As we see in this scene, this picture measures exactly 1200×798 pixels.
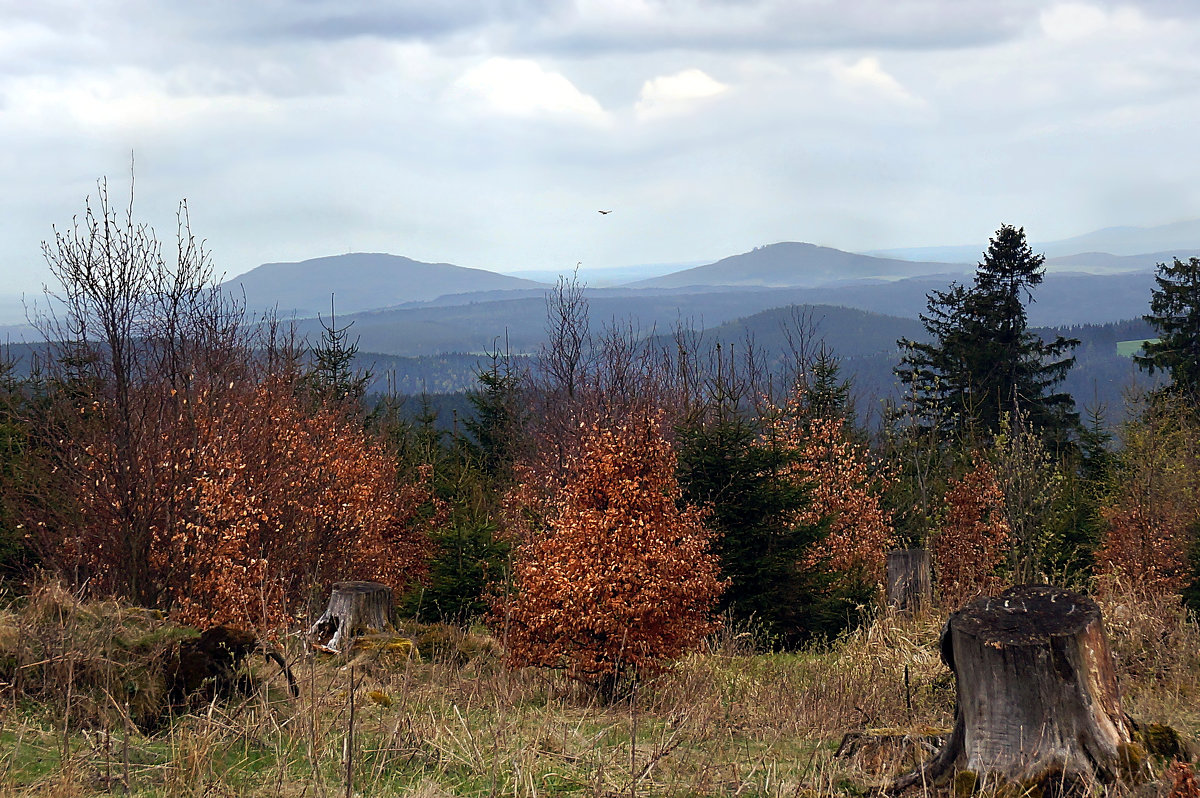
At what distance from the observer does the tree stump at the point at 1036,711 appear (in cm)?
559

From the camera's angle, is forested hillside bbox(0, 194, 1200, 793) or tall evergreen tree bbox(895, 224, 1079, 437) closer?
forested hillside bbox(0, 194, 1200, 793)

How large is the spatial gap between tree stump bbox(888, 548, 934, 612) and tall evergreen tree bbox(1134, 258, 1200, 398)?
3060 centimetres

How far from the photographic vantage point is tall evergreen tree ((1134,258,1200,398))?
3922cm

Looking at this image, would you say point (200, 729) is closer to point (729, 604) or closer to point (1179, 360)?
point (729, 604)

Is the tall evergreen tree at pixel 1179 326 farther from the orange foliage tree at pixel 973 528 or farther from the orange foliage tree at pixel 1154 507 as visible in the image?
the orange foliage tree at pixel 973 528

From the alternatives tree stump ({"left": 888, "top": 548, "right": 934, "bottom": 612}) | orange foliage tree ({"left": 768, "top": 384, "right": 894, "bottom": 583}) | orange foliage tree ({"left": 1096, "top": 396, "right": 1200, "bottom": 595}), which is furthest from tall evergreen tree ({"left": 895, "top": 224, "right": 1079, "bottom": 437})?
tree stump ({"left": 888, "top": 548, "right": 934, "bottom": 612})

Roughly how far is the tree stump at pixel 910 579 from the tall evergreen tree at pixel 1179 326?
100ft

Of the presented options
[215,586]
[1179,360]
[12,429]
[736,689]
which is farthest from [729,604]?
[1179,360]

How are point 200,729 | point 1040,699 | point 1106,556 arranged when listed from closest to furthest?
point 1040,699 → point 200,729 → point 1106,556

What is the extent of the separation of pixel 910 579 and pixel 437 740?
952cm

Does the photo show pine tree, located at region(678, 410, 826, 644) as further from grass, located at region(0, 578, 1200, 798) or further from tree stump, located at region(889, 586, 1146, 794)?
tree stump, located at region(889, 586, 1146, 794)

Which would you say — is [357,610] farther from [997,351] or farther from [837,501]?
[997,351]

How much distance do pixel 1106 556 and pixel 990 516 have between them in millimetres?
2581

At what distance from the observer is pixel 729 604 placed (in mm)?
16406
